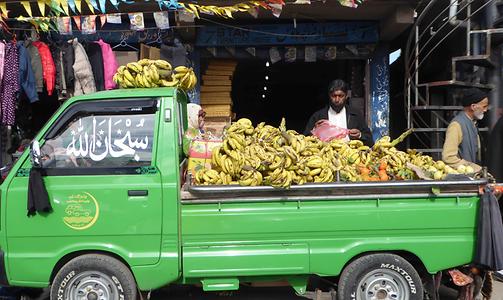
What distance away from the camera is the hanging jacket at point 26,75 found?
625cm

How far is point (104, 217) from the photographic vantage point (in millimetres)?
3586

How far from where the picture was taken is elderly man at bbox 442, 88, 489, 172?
184 inches

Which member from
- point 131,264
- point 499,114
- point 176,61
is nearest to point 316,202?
point 131,264

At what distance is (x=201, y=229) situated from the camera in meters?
3.61

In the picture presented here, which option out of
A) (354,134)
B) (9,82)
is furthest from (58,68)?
(354,134)

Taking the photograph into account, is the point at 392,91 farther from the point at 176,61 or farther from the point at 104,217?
the point at 104,217

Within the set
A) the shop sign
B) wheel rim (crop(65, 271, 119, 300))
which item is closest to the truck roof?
wheel rim (crop(65, 271, 119, 300))

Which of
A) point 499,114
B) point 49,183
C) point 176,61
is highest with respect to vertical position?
point 176,61

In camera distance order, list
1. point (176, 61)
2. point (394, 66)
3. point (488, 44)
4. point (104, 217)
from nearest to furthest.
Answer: point (104, 217), point (488, 44), point (176, 61), point (394, 66)

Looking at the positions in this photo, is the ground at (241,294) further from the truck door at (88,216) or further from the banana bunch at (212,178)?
the banana bunch at (212,178)

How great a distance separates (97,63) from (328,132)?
145 inches

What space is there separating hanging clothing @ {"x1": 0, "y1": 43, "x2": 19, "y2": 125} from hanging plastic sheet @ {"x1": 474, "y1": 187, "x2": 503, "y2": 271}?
5.87 metres

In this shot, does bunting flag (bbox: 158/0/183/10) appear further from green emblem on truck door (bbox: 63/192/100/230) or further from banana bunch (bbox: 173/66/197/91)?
green emblem on truck door (bbox: 63/192/100/230)

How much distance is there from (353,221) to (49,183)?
8.04 feet
